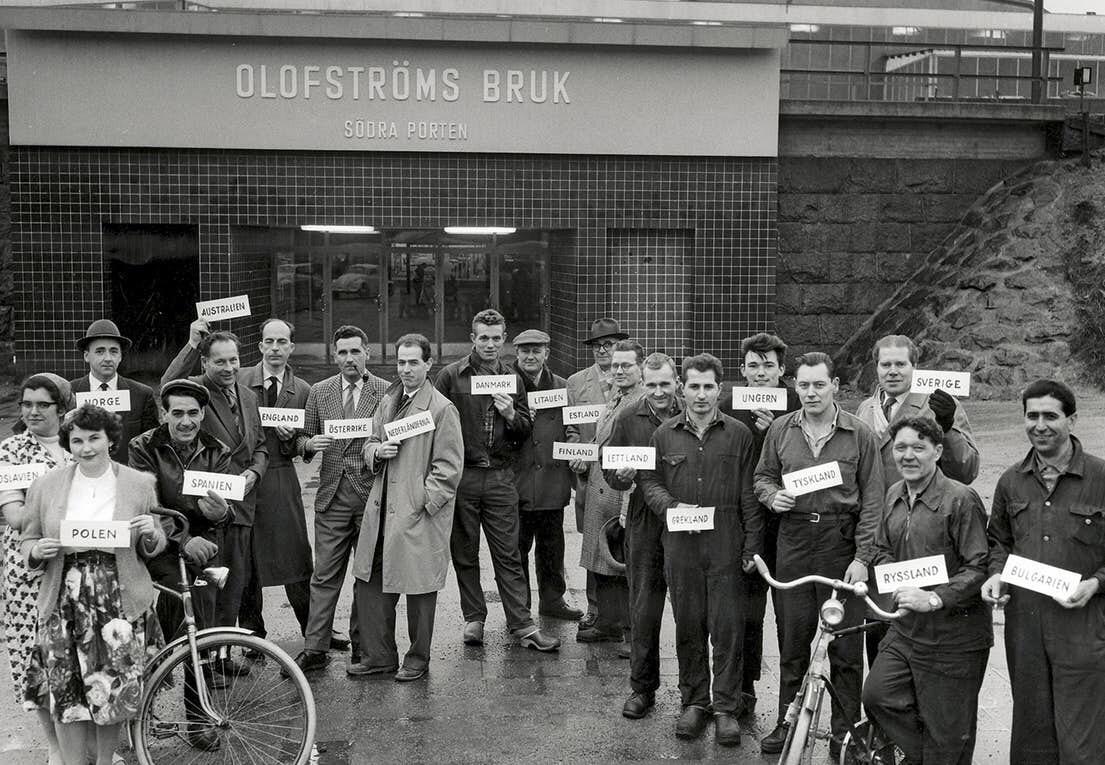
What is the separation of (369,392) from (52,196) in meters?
9.01

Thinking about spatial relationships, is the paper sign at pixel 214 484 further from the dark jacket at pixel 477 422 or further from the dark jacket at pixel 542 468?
the dark jacket at pixel 542 468

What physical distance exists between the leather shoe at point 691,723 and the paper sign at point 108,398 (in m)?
3.69

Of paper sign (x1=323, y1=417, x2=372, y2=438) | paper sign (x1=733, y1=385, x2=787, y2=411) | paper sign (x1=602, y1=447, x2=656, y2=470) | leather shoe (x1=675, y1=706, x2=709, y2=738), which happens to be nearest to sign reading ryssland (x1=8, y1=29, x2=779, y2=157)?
paper sign (x1=323, y1=417, x2=372, y2=438)

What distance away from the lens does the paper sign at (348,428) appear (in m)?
7.62

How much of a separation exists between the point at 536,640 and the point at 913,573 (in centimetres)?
318

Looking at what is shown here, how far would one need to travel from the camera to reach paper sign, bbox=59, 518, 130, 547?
18.4ft

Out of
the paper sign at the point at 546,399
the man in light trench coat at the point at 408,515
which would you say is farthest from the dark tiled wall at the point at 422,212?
the man in light trench coat at the point at 408,515

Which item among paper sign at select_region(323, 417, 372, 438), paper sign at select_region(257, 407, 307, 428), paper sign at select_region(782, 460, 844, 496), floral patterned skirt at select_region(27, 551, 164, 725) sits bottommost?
floral patterned skirt at select_region(27, 551, 164, 725)

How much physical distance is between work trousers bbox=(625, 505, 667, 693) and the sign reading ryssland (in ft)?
30.7

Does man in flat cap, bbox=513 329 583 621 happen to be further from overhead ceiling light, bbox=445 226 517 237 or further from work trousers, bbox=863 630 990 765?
overhead ceiling light, bbox=445 226 517 237

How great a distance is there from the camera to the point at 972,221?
1692 centimetres

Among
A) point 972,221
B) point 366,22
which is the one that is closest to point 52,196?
point 366,22

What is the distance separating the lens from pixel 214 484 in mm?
6551

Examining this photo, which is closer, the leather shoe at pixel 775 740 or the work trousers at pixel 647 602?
the leather shoe at pixel 775 740
